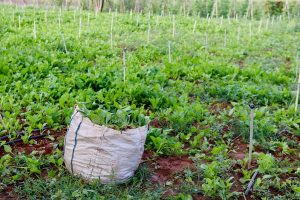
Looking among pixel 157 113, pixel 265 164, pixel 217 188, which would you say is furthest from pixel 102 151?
pixel 157 113

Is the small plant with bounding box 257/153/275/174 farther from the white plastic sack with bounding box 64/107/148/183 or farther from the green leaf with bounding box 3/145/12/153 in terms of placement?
the green leaf with bounding box 3/145/12/153

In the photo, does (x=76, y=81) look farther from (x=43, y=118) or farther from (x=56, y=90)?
(x=43, y=118)

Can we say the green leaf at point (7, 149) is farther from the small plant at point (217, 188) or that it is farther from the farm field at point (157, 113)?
the small plant at point (217, 188)

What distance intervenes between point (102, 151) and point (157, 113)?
1.67 m

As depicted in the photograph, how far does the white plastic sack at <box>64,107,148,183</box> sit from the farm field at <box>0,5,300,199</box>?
10cm

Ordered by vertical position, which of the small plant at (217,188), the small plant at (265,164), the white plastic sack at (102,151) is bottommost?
the small plant at (217,188)

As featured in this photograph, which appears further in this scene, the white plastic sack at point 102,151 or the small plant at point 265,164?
the small plant at point 265,164

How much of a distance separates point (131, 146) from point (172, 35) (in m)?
7.63

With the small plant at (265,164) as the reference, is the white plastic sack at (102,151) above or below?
above

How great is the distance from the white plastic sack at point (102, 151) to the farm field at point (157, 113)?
99mm

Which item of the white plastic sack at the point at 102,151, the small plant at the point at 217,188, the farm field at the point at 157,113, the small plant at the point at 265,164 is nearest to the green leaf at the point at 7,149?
the farm field at the point at 157,113

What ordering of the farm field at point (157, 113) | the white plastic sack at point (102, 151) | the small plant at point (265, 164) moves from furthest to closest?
the small plant at point (265, 164) → the farm field at point (157, 113) → the white plastic sack at point (102, 151)

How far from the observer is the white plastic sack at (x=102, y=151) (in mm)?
3184

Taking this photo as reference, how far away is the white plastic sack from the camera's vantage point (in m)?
3.18
